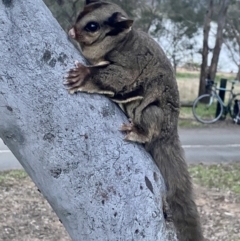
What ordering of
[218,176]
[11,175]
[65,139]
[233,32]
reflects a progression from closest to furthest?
[65,139], [11,175], [218,176], [233,32]

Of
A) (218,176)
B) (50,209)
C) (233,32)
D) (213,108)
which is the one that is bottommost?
(213,108)

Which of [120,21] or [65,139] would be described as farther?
[120,21]

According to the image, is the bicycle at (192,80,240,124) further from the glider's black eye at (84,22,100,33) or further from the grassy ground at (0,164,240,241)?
the glider's black eye at (84,22,100,33)

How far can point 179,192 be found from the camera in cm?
278

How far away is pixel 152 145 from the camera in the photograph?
2.85 metres

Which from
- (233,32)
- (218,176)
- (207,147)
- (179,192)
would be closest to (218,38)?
(207,147)

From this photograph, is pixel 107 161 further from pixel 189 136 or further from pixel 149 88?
pixel 189 136

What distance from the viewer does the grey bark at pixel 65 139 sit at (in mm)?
2326

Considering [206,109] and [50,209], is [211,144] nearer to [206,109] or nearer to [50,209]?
[206,109]

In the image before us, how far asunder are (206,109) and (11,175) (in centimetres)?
1014

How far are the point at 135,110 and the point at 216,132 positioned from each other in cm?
1362

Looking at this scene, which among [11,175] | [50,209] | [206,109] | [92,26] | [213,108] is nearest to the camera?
[92,26]

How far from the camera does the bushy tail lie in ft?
8.95

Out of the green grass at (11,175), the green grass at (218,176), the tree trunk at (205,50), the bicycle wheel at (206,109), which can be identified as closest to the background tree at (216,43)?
the tree trunk at (205,50)
